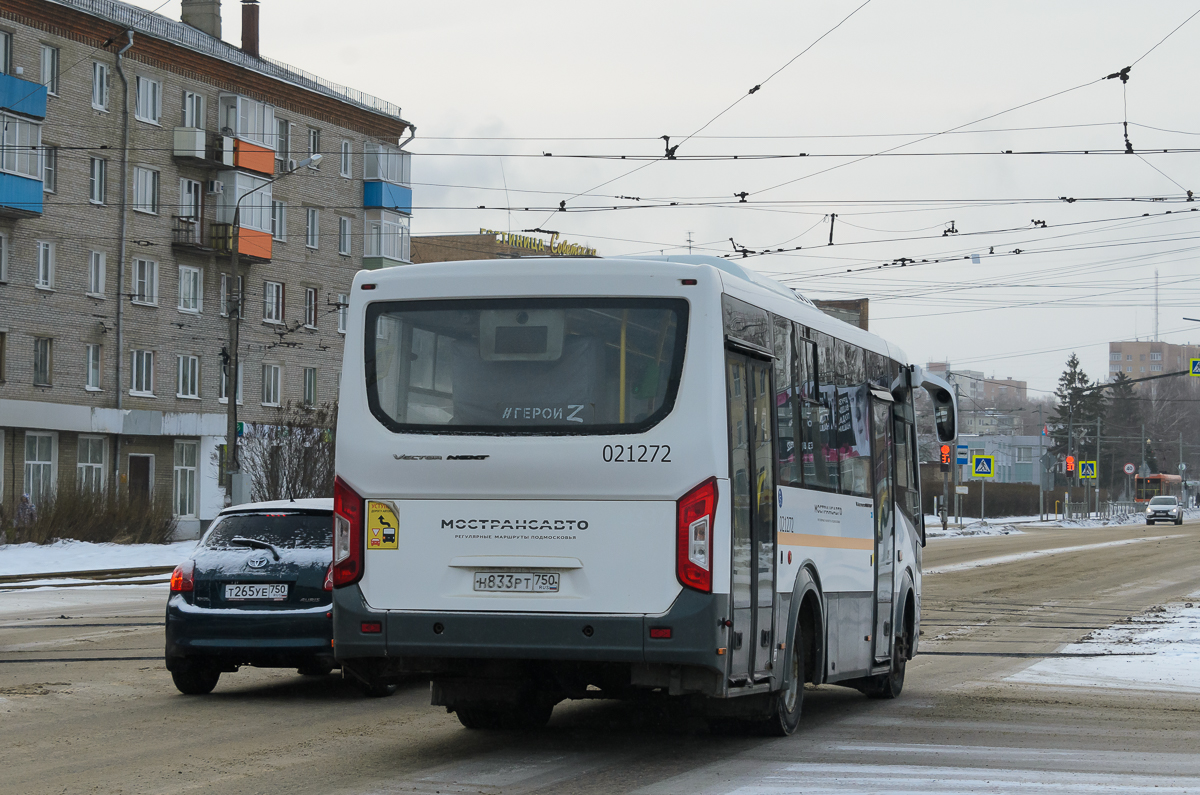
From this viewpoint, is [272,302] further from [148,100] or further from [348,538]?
[348,538]

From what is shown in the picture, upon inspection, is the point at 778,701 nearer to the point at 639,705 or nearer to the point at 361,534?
the point at 639,705

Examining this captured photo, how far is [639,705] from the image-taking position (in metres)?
11.9

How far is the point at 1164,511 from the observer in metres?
84.4

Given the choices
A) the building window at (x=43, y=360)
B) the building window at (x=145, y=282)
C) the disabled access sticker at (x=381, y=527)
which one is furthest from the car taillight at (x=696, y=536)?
the building window at (x=145, y=282)

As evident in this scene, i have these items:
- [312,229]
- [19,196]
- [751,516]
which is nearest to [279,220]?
[312,229]

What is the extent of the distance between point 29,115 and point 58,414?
8.88 metres

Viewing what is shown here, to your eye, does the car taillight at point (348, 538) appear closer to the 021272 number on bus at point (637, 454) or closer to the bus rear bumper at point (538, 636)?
the bus rear bumper at point (538, 636)

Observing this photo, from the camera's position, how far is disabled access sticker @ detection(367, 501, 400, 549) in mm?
9062

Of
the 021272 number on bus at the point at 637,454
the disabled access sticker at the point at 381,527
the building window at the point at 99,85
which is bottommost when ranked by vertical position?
the disabled access sticker at the point at 381,527

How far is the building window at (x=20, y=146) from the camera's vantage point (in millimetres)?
45750

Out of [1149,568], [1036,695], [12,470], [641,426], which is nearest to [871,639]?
[1036,695]

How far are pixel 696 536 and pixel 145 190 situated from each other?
156ft

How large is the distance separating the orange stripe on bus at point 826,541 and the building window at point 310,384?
5156 cm

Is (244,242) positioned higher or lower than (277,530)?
higher
